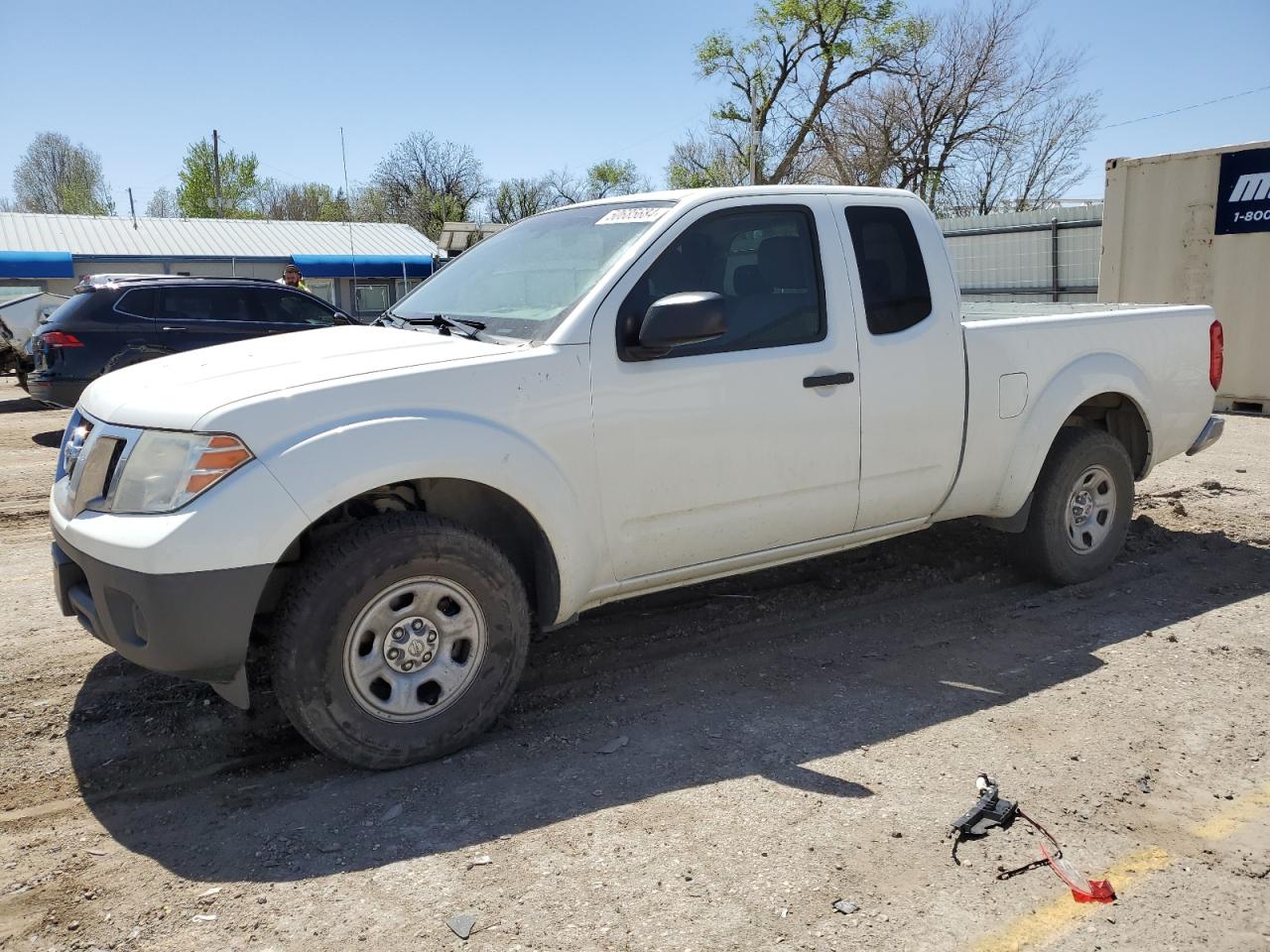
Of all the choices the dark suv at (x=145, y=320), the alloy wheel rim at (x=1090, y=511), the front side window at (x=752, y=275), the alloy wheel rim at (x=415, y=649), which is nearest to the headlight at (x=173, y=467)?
the alloy wheel rim at (x=415, y=649)

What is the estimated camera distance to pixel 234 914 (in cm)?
270

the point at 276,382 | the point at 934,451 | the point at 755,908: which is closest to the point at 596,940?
the point at 755,908

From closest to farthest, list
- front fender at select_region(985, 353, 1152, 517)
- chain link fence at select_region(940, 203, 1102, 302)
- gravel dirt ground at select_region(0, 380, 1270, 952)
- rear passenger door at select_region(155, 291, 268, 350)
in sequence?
1. gravel dirt ground at select_region(0, 380, 1270, 952)
2. front fender at select_region(985, 353, 1152, 517)
3. rear passenger door at select_region(155, 291, 268, 350)
4. chain link fence at select_region(940, 203, 1102, 302)

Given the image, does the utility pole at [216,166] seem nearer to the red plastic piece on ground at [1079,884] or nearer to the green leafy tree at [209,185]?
the green leafy tree at [209,185]

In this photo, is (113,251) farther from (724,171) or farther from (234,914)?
(234,914)

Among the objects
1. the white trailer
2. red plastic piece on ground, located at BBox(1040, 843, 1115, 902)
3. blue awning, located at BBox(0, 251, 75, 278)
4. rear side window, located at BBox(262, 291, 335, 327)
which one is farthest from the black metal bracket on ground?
blue awning, located at BBox(0, 251, 75, 278)

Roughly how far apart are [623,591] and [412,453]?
43.5 inches

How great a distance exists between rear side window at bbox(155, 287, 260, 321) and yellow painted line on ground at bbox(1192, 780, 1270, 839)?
11452 millimetres

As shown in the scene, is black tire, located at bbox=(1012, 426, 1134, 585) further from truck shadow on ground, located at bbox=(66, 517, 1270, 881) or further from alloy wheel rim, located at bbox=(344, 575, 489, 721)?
alloy wheel rim, located at bbox=(344, 575, 489, 721)

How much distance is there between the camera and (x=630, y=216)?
4207 millimetres

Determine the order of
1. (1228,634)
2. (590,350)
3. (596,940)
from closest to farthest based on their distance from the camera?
1. (596,940)
2. (590,350)
3. (1228,634)

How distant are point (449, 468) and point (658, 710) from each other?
4.33ft

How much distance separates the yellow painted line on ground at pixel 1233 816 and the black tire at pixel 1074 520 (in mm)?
2101

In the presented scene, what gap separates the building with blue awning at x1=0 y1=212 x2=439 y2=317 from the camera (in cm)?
3088
